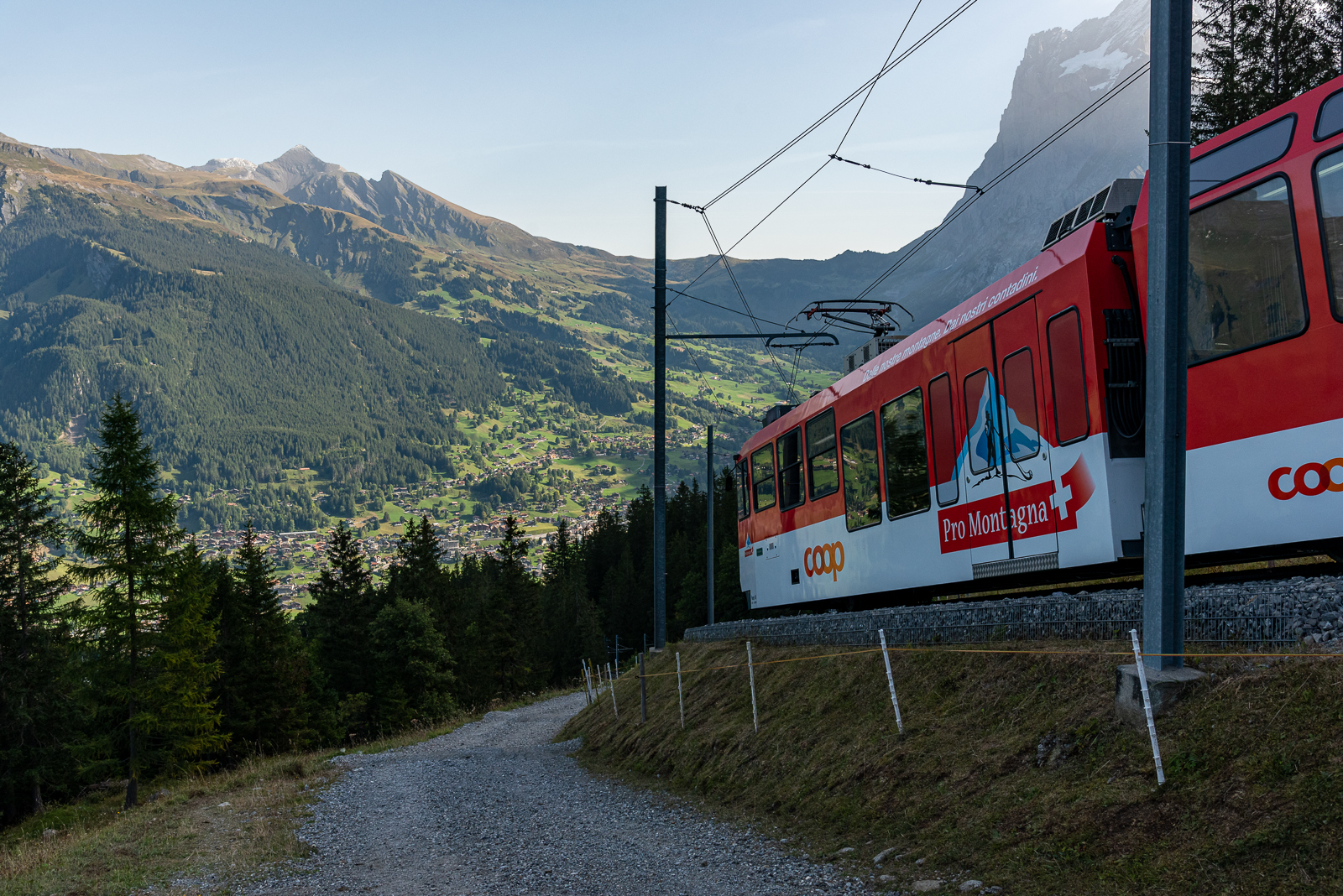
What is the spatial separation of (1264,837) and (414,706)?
6105cm

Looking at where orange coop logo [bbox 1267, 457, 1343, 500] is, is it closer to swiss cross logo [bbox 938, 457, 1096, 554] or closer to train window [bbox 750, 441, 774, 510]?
swiss cross logo [bbox 938, 457, 1096, 554]

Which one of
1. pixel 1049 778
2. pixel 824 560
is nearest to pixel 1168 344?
pixel 1049 778

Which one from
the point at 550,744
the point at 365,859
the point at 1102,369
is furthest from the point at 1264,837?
the point at 550,744

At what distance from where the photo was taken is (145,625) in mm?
33375

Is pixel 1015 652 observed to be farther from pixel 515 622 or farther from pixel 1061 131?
pixel 515 622

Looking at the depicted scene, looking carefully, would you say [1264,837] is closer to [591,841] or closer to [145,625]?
[591,841]

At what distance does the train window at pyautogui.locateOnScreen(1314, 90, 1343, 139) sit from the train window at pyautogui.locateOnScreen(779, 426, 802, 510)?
38.6 ft

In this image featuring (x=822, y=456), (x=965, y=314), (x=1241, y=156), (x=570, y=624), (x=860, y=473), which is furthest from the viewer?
(x=570, y=624)

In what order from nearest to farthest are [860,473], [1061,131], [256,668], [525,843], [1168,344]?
[1168,344] < [525,843] < [1061,131] < [860,473] < [256,668]

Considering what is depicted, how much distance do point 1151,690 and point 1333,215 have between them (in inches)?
158

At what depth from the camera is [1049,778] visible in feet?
25.4

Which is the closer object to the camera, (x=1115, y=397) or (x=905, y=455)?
(x=1115, y=397)

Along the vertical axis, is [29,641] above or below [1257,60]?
below

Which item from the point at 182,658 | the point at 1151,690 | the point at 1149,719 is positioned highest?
the point at 1151,690
